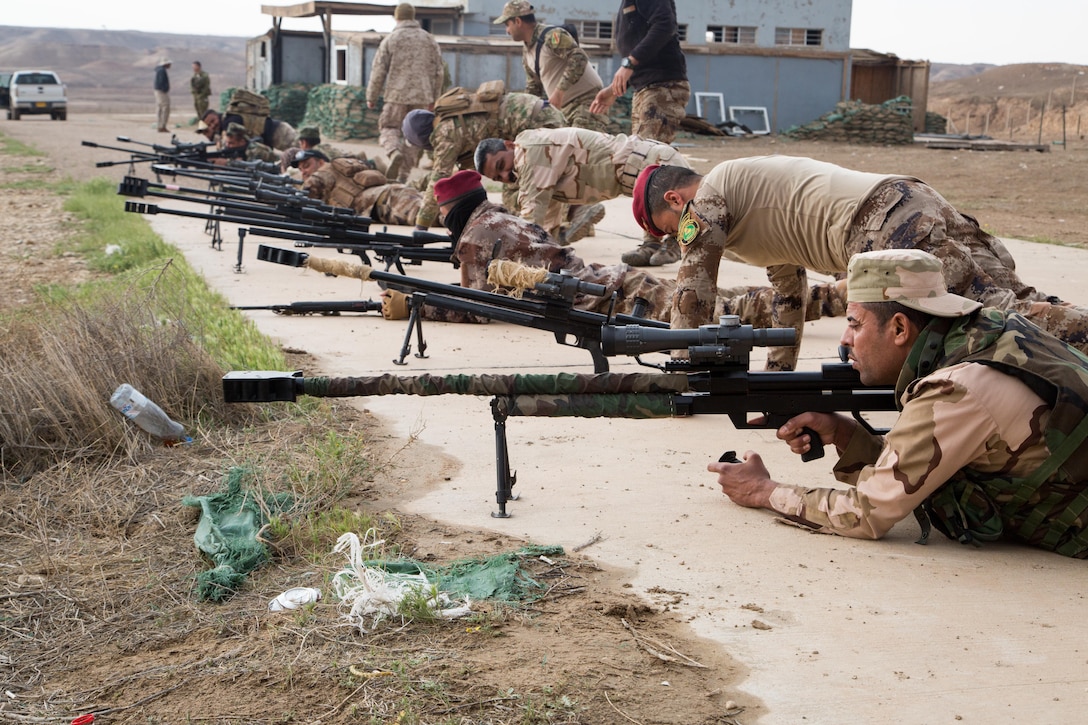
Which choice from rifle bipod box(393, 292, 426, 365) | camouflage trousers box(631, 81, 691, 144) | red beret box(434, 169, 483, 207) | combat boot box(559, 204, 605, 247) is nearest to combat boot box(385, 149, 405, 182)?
combat boot box(559, 204, 605, 247)

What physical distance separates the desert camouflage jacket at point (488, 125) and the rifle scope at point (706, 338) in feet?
22.6

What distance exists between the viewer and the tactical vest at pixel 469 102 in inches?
392

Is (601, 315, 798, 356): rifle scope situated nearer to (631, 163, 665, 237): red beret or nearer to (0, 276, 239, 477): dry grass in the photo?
(631, 163, 665, 237): red beret

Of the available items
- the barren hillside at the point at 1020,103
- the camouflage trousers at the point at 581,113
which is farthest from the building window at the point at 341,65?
the camouflage trousers at the point at 581,113

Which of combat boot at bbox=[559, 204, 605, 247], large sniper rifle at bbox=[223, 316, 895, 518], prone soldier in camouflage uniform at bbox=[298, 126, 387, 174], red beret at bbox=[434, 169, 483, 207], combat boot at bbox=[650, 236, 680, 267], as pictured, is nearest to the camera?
large sniper rifle at bbox=[223, 316, 895, 518]

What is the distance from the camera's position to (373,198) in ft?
39.3

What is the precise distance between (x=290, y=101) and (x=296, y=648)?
113 feet

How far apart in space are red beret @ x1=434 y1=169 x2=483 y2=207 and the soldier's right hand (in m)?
0.76

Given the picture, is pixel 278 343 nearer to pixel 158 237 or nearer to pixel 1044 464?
pixel 1044 464

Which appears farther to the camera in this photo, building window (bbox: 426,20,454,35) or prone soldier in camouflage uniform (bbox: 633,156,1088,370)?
building window (bbox: 426,20,454,35)

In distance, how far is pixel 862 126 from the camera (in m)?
29.5

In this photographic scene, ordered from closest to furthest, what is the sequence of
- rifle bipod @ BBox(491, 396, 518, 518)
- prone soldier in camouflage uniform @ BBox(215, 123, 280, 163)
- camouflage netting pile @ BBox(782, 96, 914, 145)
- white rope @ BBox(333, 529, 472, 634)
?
white rope @ BBox(333, 529, 472, 634) < rifle bipod @ BBox(491, 396, 518, 518) < prone soldier in camouflage uniform @ BBox(215, 123, 280, 163) < camouflage netting pile @ BBox(782, 96, 914, 145)

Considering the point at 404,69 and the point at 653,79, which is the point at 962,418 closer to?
the point at 653,79

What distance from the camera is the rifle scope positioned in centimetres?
334
